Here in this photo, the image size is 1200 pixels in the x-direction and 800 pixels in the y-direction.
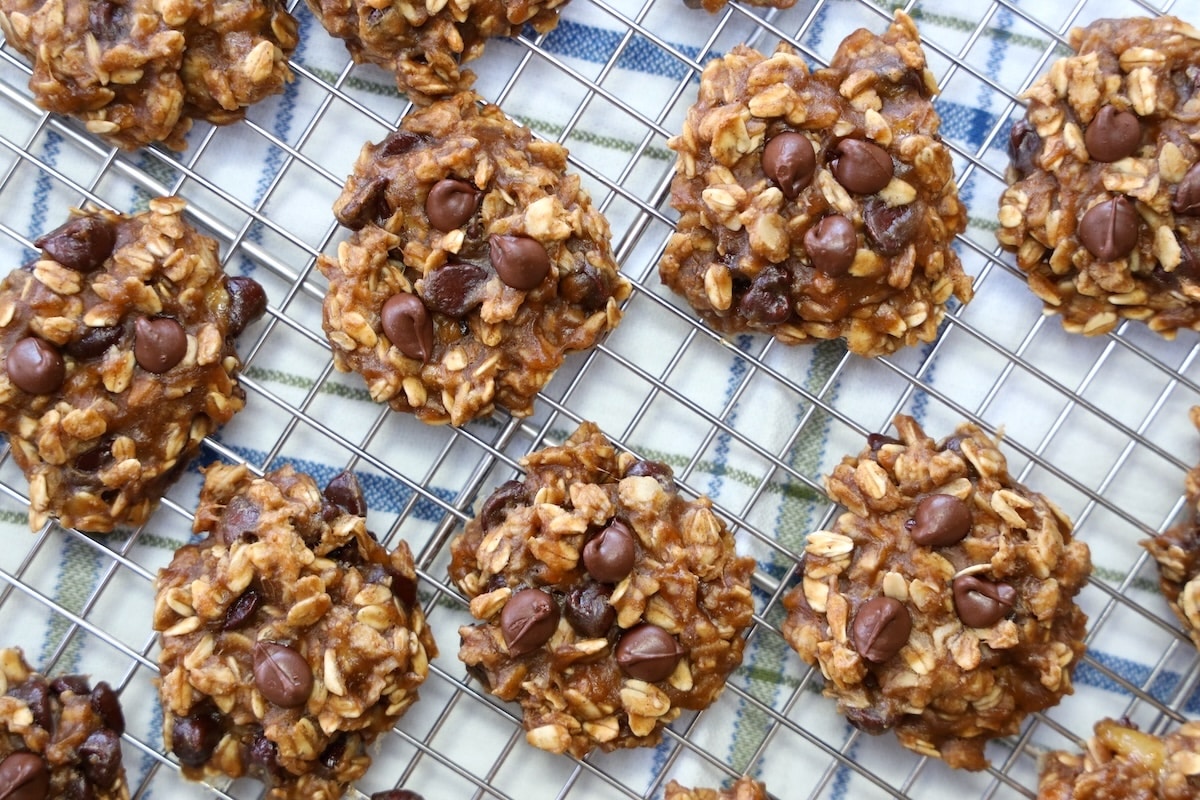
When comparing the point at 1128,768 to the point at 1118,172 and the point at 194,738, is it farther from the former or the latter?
the point at 194,738

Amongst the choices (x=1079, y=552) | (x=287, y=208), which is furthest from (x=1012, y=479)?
(x=287, y=208)

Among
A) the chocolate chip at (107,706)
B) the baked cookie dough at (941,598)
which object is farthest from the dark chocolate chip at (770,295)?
the chocolate chip at (107,706)

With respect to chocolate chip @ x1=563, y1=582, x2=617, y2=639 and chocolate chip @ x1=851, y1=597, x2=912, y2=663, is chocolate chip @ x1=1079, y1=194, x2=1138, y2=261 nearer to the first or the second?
chocolate chip @ x1=851, y1=597, x2=912, y2=663

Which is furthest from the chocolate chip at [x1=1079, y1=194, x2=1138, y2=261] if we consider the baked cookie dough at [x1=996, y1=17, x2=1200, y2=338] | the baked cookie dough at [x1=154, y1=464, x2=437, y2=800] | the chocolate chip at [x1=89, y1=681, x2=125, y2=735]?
the chocolate chip at [x1=89, y1=681, x2=125, y2=735]

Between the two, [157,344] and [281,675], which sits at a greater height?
[157,344]

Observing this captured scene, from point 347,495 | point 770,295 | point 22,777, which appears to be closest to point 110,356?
point 347,495

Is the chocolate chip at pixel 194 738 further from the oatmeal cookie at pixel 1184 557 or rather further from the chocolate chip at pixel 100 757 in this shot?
the oatmeal cookie at pixel 1184 557
